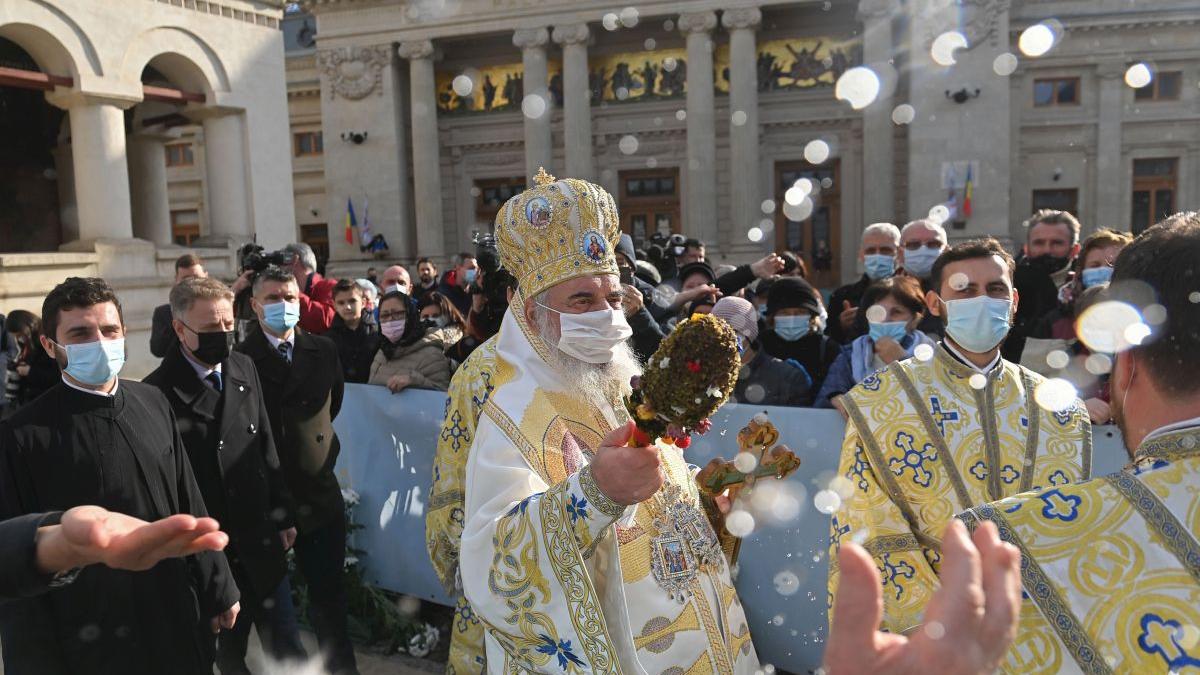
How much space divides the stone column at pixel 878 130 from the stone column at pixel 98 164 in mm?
18551

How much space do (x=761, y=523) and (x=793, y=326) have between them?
1364 mm

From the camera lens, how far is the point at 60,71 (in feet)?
41.0

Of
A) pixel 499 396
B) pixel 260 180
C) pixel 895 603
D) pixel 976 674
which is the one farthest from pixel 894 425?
pixel 260 180

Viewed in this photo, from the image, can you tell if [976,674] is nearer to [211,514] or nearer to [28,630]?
[28,630]

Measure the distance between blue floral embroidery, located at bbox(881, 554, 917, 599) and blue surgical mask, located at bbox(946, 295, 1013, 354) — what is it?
0.76 meters

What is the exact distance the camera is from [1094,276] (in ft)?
14.6

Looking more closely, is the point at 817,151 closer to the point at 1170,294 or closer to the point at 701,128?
the point at 701,128

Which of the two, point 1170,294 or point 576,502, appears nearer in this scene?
point 1170,294

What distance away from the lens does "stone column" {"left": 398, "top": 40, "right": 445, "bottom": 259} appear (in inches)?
1069

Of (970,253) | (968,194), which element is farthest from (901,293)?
(968,194)

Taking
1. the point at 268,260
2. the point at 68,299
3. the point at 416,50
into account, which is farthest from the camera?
the point at 416,50

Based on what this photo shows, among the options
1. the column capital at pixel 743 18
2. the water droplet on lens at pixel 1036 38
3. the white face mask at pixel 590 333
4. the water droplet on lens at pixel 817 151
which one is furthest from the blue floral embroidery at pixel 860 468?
the water droplet on lens at pixel 1036 38

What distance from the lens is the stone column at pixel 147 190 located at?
604 inches

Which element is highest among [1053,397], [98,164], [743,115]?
[743,115]
